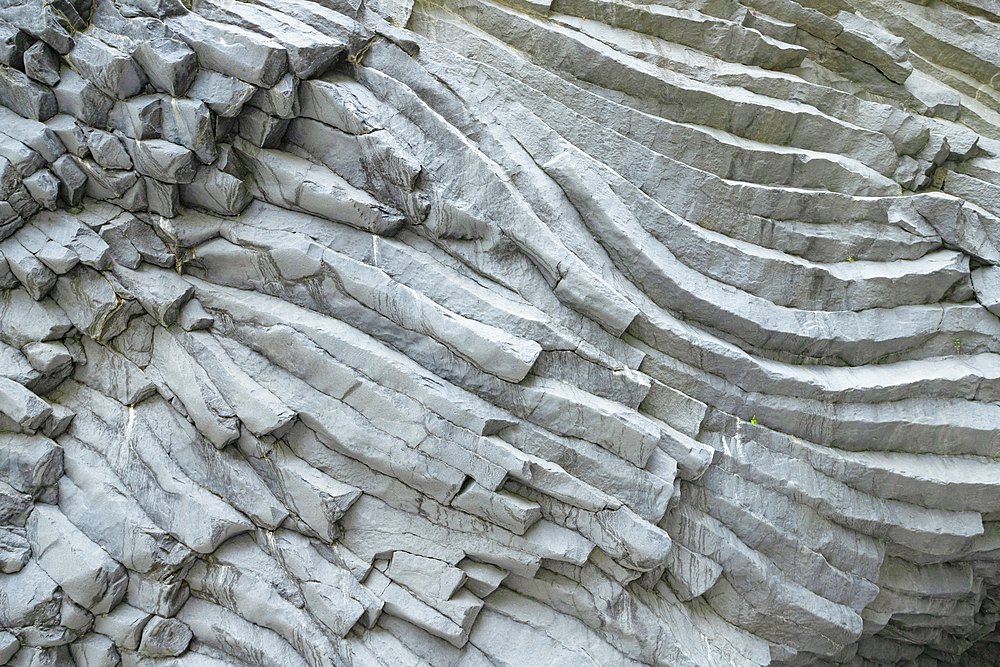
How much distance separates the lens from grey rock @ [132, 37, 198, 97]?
977cm

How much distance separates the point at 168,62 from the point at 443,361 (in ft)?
17.5

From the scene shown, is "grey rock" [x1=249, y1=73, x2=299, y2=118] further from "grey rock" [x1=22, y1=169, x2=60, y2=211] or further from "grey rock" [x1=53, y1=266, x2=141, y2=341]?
"grey rock" [x1=53, y1=266, x2=141, y2=341]

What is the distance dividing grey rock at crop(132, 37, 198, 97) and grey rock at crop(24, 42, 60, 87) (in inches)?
43.4

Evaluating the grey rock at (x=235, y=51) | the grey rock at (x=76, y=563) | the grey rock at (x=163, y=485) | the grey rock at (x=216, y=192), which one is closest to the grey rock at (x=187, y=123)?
the grey rock at (x=235, y=51)

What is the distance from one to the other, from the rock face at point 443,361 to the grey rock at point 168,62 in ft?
0.13

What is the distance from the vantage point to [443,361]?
10070 millimetres

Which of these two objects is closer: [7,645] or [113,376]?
[7,645]

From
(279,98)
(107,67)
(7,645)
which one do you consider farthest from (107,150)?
(7,645)

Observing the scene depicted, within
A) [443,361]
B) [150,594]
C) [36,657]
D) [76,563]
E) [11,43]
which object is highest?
[11,43]

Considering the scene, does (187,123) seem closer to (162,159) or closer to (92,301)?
(162,159)

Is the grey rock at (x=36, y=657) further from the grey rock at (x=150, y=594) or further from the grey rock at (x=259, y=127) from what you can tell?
the grey rock at (x=259, y=127)

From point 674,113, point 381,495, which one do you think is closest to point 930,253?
point 674,113

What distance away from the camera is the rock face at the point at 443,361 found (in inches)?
381

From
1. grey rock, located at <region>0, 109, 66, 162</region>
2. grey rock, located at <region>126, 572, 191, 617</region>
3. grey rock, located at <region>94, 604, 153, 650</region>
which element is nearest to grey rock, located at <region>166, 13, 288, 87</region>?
grey rock, located at <region>0, 109, 66, 162</region>
